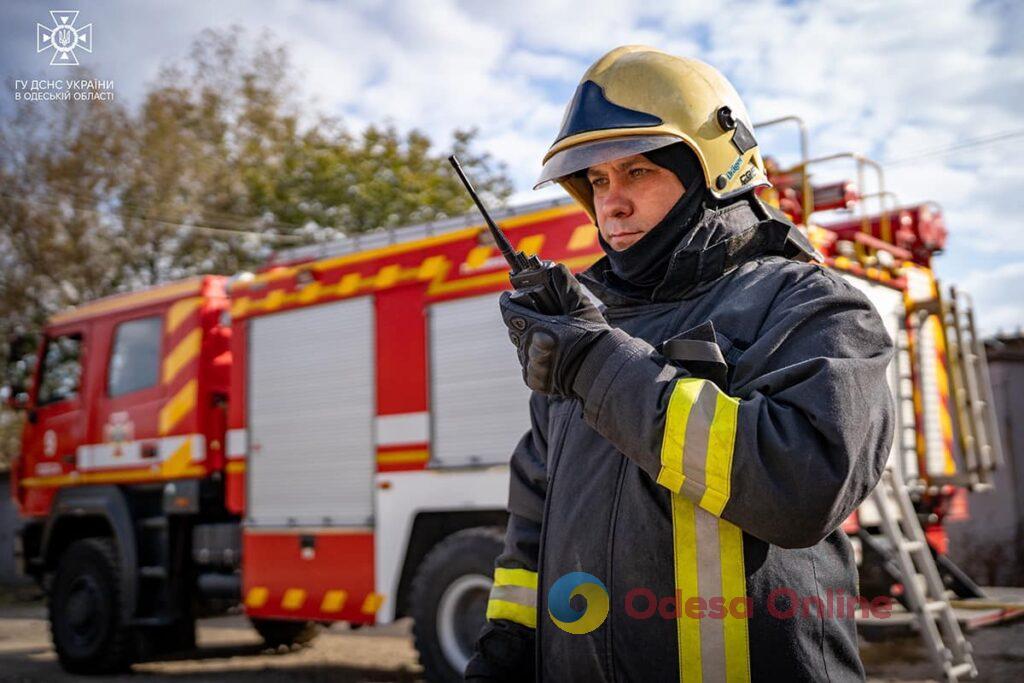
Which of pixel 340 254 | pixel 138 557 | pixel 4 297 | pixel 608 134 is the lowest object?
pixel 138 557

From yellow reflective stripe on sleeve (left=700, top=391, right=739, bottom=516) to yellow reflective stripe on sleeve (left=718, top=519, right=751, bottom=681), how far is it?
0.36 feet

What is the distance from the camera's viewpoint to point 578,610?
178 centimetres

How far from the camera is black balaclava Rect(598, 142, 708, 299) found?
187 centimetres

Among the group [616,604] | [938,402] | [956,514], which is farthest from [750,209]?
[956,514]

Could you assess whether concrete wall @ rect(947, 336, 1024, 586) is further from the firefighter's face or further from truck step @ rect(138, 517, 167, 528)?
the firefighter's face

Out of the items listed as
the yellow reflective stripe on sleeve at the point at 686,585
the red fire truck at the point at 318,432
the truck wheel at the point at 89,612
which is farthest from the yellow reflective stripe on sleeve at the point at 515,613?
the truck wheel at the point at 89,612

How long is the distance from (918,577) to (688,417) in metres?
4.55

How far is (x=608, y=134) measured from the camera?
6.31ft

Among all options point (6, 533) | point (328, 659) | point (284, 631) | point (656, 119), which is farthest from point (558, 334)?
point (6, 533)

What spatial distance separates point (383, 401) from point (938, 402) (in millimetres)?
3514

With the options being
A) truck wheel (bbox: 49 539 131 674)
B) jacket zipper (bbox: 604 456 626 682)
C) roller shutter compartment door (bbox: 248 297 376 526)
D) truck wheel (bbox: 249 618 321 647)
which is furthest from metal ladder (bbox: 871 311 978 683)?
truck wheel (bbox: 49 539 131 674)

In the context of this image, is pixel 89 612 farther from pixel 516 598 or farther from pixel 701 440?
pixel 701 440

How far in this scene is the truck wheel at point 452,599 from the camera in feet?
17.8

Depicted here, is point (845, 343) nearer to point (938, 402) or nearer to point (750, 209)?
point (750, 209)
